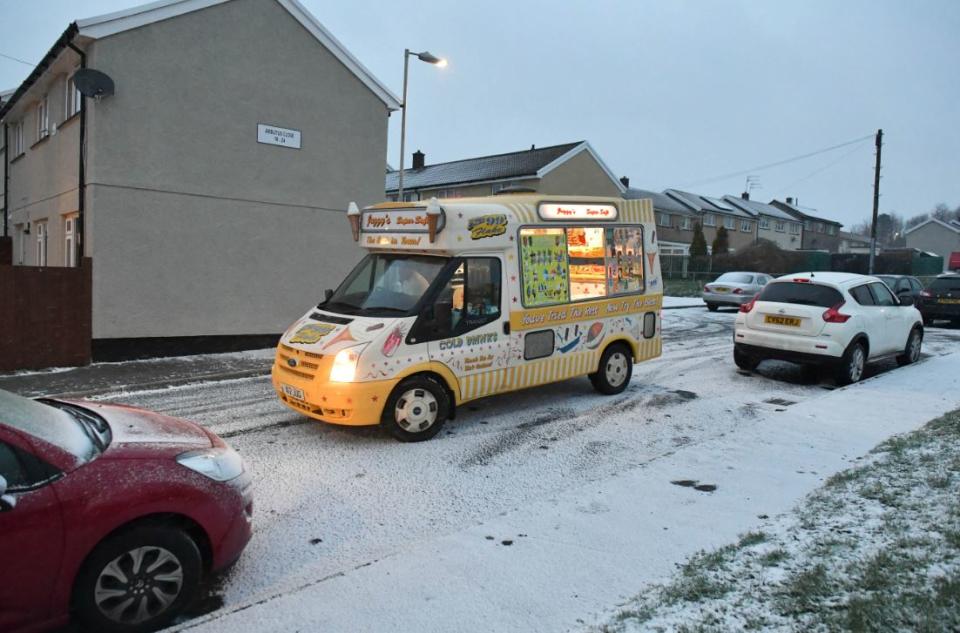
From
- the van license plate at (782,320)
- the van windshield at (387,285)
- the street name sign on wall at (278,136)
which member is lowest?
the van license plate at (782,320)

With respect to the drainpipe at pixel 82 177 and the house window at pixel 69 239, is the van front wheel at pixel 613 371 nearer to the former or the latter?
the drainpipe at pixel 82 177

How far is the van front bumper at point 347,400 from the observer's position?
6402 mm

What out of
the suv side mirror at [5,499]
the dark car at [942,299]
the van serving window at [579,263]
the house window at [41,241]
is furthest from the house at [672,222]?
the suv side mirror at [5,499]

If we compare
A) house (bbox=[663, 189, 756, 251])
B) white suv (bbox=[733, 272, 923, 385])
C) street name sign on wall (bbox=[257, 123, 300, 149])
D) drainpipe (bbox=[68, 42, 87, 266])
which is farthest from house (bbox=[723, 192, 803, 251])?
drainpipe (bbox=[68, 42, 87, 266])

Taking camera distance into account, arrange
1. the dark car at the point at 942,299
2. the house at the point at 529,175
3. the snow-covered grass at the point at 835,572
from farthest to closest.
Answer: the house at the point at 529,175, the dark car at the point at 942,299, the snow-covered grass at the point at 835,572

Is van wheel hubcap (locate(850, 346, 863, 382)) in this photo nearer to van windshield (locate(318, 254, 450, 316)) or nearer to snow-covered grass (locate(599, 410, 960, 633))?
snow-covered grass (locate(599, 410, 960, 633))

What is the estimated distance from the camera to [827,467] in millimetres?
6113

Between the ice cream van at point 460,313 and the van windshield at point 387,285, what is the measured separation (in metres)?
0.02

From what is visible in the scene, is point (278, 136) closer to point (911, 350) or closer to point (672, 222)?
point (911, 350)

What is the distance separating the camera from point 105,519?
328cm

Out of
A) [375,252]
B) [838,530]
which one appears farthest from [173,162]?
[838,530]

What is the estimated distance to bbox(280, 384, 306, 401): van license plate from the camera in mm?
6727

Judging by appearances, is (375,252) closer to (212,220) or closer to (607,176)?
(212,220)

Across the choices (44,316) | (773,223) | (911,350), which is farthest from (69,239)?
(773,223)
